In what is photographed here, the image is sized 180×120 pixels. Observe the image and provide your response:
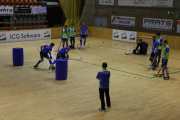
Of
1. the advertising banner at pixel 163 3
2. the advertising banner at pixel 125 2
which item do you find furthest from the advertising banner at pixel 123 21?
the advertising banner at pixel 163 3

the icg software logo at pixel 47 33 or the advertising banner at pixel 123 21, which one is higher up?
the advertising banner at pixel 123 21

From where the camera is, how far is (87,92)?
1112cm

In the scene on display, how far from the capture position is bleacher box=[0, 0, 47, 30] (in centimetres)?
2684

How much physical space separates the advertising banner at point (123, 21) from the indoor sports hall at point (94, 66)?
104 millimetres

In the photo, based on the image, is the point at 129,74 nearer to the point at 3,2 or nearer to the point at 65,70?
the point at 65,70

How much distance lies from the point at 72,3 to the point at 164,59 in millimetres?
21087

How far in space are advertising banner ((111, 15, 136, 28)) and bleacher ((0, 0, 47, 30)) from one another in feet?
26.3

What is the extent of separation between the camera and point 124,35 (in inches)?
1048

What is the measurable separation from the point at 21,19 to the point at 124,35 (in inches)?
437

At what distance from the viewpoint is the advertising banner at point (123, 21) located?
27042 mm

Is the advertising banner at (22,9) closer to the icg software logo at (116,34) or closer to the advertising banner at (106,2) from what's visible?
Answer: the advertising banner at (106,2)

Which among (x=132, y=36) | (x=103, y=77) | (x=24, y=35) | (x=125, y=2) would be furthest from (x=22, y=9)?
(x=103, y=77)

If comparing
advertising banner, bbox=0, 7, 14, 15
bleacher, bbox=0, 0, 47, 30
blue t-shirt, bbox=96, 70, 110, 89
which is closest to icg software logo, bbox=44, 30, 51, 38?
bleacher, bbox=0, 0, 47, 30

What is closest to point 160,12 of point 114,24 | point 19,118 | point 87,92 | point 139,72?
point 114,24
